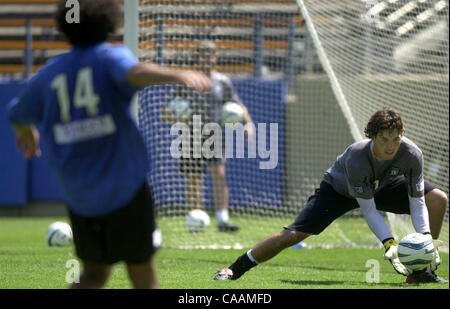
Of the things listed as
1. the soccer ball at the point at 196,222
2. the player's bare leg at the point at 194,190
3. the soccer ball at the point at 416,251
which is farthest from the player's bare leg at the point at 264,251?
the player's bare leg at the point at 194,190

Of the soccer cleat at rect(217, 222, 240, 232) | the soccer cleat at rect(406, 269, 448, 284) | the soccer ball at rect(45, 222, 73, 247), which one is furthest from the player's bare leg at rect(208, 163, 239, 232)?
the soccer cleat at rect(406, 269, 448, 284)

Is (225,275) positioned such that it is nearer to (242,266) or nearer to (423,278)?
(242,266)

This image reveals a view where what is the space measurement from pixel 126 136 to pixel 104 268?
1.99ft

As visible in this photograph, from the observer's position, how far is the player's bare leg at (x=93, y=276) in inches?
144

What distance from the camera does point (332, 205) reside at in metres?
5.86

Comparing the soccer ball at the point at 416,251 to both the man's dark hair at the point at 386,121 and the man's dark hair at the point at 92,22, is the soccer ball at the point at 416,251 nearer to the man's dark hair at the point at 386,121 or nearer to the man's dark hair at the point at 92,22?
the man's dark hair at the point at 386,121

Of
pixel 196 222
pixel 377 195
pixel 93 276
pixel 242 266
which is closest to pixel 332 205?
pixel 377 195

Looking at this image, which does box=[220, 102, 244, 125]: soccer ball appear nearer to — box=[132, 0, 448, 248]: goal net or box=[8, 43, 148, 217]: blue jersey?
box=[132, 0, 448, 248]: goal net

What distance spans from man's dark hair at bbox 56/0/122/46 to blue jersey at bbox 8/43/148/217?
58 millimetres

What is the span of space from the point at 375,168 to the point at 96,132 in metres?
2.68

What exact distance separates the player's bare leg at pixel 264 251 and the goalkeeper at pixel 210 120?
3432 mm

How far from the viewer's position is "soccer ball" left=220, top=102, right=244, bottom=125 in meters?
9.55

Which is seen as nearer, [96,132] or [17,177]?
[96,132]
